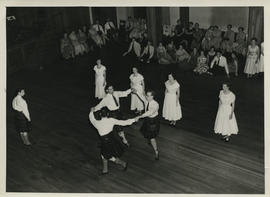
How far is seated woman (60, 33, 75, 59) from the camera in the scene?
1243cm

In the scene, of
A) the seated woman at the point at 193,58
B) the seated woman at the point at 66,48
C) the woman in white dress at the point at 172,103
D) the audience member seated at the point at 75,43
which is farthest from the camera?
the audience member seated at the point at 75,43

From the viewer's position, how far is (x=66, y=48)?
1243 cm

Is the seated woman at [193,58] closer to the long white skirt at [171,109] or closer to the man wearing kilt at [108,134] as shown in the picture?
the long white skirt at [171,109]

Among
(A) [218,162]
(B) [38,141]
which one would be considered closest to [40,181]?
(B) [38,141]

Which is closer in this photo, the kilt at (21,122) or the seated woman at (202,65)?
the kilt at (21,122)

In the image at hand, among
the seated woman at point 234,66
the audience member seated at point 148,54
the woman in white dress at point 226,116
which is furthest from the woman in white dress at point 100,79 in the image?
the seated woman at point 234,66

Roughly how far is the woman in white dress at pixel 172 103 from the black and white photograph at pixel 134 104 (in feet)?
0.08

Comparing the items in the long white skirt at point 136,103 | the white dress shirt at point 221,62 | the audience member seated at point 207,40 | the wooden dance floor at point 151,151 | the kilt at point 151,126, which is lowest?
the wooden dance floor at point 151,151

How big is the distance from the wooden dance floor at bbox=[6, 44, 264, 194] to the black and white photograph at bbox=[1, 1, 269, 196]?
2 centimetres

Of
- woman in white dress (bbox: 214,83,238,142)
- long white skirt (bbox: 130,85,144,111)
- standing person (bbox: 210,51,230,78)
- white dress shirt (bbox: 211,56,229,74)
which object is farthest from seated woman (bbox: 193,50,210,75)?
woman in white dress (bbox: 214,83,238,142)

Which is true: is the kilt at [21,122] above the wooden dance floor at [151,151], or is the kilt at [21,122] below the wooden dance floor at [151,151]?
above

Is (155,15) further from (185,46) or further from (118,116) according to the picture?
(118,116)

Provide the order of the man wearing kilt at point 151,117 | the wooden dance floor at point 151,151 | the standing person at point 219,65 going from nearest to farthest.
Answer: the wooden dance floor at point 151,151, the man wearing kilt at point 151,117, the standing person at point 219,65

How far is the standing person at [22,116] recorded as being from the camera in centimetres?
749
